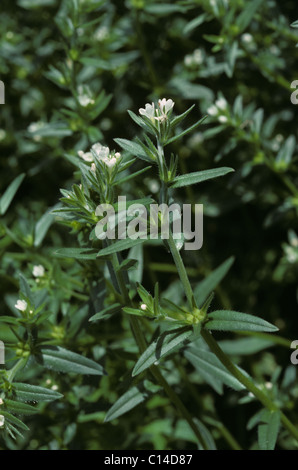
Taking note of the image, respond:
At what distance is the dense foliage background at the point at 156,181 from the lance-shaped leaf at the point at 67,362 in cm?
14

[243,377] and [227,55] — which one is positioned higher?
[227,55]

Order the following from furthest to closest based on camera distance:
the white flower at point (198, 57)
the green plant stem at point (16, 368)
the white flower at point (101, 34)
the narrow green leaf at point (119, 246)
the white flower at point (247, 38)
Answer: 1. the white flower at point (101, 34)
2. the white flower at point (198, 57)
3. the white flower at point (247, 38)
4. the green plant stem at point (16, 368)
5. the narrow green leaf at point (119, 246)

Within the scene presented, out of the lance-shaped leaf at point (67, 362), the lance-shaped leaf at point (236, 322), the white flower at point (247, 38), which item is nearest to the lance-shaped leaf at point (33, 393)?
the lance-shaped leaf at point (67, 362)

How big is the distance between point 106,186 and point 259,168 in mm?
1826

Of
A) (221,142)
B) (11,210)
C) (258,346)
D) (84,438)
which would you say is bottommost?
(84,438)

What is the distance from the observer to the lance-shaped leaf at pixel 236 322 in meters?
2.10

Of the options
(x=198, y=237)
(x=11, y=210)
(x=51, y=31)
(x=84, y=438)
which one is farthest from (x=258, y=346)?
(x=51, y=31)

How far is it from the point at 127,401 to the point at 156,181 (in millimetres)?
1598

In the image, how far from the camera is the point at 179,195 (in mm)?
4086

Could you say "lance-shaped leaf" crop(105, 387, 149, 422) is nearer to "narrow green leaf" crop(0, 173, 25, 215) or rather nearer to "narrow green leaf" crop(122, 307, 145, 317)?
"narrow green leaf" crop(122, 307, 145, 317)

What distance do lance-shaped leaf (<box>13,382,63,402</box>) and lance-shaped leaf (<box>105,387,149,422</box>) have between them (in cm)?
31

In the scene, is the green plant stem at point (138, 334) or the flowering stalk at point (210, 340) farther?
the green plant stem at point (138, 334)

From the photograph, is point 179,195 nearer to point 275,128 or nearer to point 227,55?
point 275,128

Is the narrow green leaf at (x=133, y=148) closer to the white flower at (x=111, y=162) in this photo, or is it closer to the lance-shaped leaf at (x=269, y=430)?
the white flower at (x=111, y=162)
